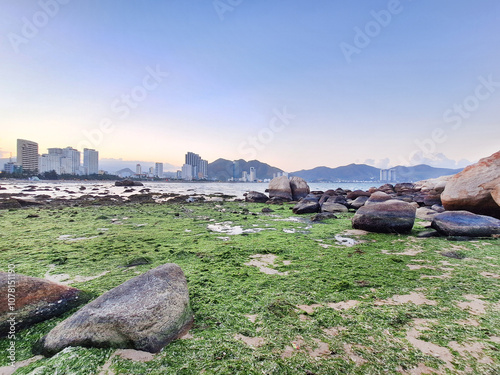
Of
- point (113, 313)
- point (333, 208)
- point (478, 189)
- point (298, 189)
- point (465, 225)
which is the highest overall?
point (478, 189)

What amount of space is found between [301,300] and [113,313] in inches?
86.0

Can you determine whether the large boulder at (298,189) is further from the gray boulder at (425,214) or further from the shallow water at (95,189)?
the gray boulder at (425,214)

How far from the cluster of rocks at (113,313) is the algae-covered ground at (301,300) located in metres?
0.11

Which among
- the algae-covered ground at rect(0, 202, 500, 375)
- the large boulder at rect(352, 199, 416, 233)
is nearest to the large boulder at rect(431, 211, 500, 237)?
the algae-covered ground at rect(0, 202, 500, 375)

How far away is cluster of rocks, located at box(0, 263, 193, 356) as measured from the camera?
214cm

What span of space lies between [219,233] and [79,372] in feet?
18.5

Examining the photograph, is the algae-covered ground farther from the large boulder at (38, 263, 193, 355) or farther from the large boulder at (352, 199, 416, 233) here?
the large boulder at (352, 199, 416, 233)

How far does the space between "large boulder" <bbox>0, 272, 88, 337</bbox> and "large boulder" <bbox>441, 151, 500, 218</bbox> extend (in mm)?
11081

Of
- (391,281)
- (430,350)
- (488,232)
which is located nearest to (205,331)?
(430,350)

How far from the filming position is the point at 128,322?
2170 millimetres

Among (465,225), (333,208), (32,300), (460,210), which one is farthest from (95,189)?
(465,225)

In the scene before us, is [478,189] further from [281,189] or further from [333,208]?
[281,189]

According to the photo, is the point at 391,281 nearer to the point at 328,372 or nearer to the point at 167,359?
the point at 328,372

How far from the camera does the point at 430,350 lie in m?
2.10
